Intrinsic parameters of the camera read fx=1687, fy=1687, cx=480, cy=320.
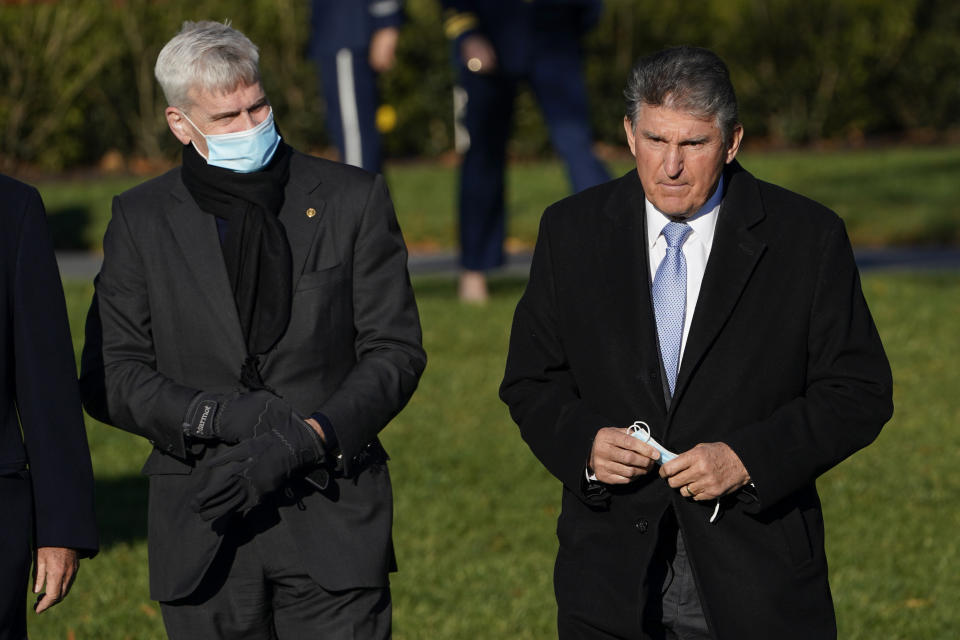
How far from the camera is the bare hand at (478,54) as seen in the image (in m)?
10.2

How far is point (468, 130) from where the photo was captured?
10.8 metres

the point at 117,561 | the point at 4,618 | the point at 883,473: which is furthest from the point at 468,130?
the point at 4,618

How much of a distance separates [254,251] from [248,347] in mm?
243

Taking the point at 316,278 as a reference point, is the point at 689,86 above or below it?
above

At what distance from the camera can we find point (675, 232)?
3.95 m

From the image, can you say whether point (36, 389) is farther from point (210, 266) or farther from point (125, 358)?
point (210, 266)

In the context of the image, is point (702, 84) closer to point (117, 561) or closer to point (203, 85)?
point (203, 85)

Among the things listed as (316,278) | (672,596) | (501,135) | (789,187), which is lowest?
(789,187)

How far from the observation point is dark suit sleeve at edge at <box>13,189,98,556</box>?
3734 mm

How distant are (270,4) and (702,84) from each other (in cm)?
1647

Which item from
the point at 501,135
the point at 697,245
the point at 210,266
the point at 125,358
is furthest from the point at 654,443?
the point at 501,135

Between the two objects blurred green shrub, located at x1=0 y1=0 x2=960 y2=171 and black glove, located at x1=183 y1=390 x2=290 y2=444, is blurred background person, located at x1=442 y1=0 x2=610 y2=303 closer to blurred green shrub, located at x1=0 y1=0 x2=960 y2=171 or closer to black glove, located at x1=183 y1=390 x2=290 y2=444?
black glove, located at x1=183 y1=390 x2=290 y2=444

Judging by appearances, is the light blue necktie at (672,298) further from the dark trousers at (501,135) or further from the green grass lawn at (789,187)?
the green grass lawn at (789,187)

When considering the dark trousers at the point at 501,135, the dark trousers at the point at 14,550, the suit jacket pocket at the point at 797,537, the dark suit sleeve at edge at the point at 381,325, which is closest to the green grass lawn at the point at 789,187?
the dark trousers at the point at 501,135
